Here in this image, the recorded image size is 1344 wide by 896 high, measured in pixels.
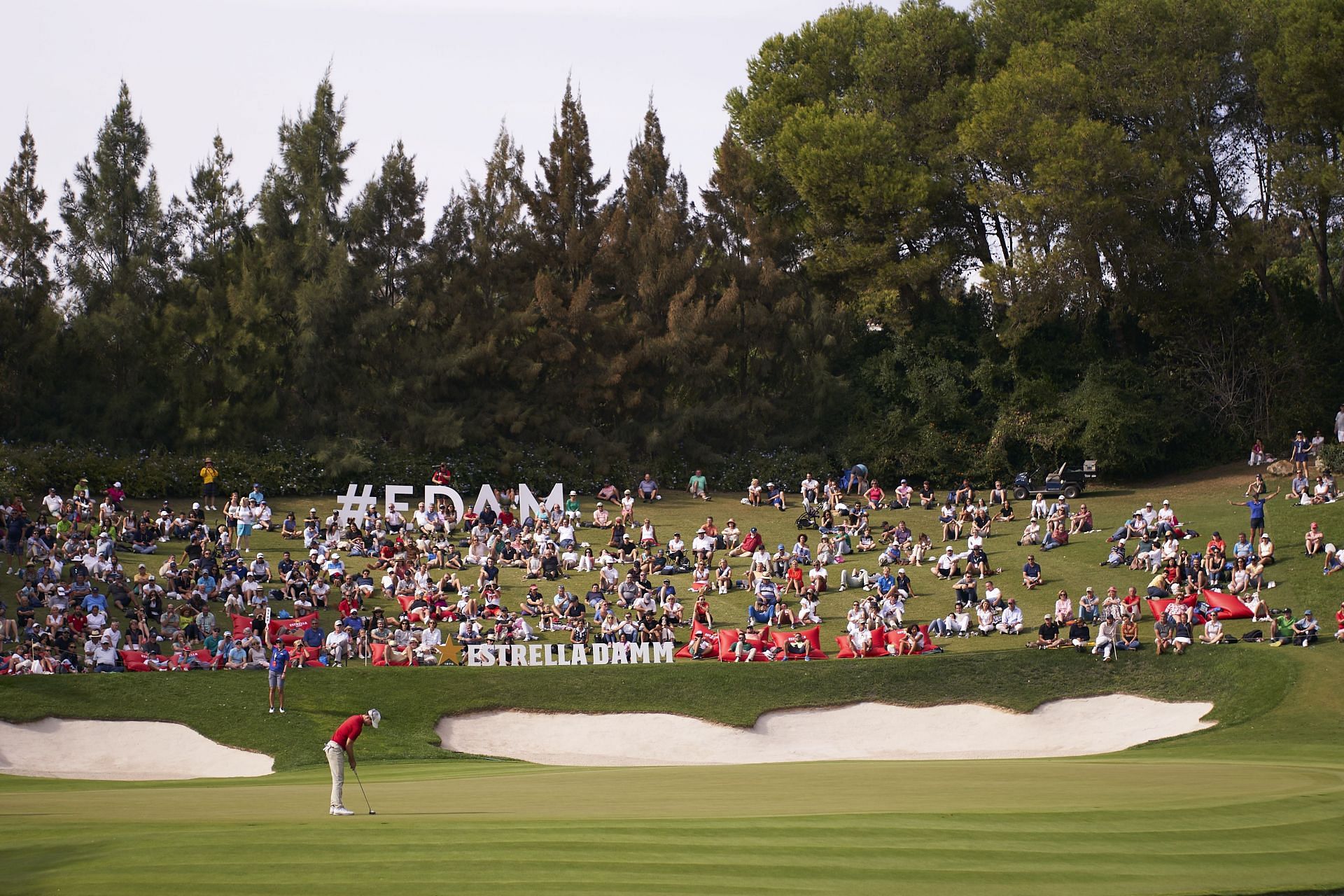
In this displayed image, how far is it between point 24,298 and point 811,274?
98.4 ft

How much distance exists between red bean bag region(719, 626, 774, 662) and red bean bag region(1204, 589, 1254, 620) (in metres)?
10.5

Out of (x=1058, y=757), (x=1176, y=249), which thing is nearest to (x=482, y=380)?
(x=1176, y=249)

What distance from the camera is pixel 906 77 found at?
5441cm

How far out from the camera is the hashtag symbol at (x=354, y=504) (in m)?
41.5

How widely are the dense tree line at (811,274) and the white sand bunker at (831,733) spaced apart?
25.0 meters

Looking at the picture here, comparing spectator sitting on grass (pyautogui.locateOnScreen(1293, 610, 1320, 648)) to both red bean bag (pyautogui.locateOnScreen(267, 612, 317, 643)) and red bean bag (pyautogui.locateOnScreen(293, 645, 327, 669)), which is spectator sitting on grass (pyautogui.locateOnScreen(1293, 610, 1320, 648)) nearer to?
red bean bag (pyautogui.locateOnScreen(293, 645, 327, 669))

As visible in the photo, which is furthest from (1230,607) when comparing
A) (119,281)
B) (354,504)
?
(119,281)

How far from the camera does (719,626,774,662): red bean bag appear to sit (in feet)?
98.9

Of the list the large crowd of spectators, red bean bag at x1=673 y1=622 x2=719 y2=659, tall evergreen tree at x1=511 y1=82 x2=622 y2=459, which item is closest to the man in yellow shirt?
the large crowd of spectators

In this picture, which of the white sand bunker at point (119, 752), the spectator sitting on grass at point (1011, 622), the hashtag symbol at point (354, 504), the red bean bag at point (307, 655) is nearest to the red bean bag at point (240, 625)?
the red bean bag at point (307, 655)

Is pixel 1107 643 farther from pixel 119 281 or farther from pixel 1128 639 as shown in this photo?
pixel 119 281

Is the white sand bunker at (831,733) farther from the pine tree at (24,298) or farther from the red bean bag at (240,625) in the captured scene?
the pine tree at (24,298)

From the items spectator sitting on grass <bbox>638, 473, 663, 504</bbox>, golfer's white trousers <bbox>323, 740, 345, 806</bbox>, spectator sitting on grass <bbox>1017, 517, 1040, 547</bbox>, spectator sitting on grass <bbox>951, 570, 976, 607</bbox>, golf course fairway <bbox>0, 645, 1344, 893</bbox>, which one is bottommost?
golf course fairway <bbox>0, 645, 1344, 893</bbox>

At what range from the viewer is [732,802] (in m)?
15.4
